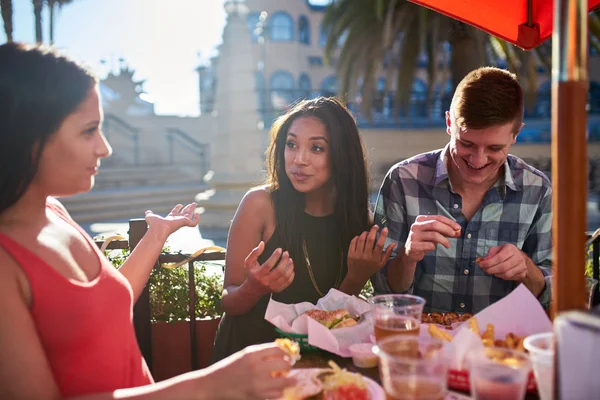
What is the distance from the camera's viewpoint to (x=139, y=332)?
2846 millimetres

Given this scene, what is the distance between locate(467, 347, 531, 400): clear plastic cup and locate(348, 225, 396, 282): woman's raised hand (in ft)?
3.73

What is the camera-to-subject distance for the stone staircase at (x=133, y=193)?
14.0m

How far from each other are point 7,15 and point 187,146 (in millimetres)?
9456

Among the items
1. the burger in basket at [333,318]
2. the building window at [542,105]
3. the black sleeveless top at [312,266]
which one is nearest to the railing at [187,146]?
the building window at [542,105]

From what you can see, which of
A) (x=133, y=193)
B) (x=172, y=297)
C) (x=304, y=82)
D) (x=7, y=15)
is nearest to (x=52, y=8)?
(x=7, y=15)

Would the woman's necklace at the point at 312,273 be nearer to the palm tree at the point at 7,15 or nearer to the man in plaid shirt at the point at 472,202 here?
the man in plaid shirt at the point at 472,202

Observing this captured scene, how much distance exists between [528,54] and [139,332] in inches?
458

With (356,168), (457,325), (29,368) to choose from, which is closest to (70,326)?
(29,368)

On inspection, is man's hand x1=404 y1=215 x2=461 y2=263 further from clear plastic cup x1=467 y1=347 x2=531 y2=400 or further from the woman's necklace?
clear plastic cup x1=467 y1=347 x2=531 y2=400

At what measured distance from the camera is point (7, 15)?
15.3m

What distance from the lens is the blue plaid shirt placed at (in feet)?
9.16

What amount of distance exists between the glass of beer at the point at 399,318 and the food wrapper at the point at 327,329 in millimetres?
202

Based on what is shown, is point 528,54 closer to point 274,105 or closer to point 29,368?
point 29,368

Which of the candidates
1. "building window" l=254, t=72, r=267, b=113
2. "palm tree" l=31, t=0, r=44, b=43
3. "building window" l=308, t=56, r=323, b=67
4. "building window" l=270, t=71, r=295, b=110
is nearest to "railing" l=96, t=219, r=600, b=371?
"palm tree" l=31, t=0, r=44, b=43
